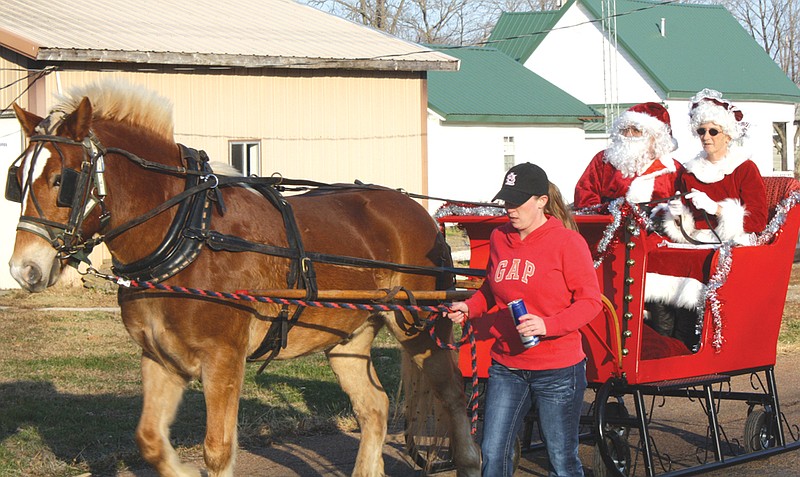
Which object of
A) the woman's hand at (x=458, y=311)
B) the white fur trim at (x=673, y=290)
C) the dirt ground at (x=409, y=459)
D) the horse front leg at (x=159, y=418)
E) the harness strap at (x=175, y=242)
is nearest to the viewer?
the woman's hand at (x=458, y=311)

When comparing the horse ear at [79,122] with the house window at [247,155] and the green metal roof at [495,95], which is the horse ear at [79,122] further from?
the green metal roof at [495,95]

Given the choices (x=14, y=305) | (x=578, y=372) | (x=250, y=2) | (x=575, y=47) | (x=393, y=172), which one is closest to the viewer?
(x=578, y=372)

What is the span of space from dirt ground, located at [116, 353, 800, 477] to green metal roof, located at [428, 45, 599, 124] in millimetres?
18262

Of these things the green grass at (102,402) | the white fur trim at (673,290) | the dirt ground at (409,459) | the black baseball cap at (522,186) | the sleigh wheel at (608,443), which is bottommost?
the dirt ground at (409,459)

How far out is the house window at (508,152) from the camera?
27328 mm

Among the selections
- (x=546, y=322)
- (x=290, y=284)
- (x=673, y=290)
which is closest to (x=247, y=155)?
(x=673, y=290)

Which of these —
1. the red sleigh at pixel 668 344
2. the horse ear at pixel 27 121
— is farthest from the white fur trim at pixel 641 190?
the horse ear at pixel 27 121

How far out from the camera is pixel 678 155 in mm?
28984

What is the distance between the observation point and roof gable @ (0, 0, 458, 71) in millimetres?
14750

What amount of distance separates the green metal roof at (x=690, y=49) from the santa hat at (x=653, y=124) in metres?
24.5

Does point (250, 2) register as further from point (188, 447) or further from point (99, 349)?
point (188, 447)

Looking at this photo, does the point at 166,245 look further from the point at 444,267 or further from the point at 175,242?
the point at 444,267

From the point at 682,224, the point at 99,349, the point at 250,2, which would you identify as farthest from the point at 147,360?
the point at 250,2

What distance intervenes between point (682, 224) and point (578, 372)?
2190 mm
